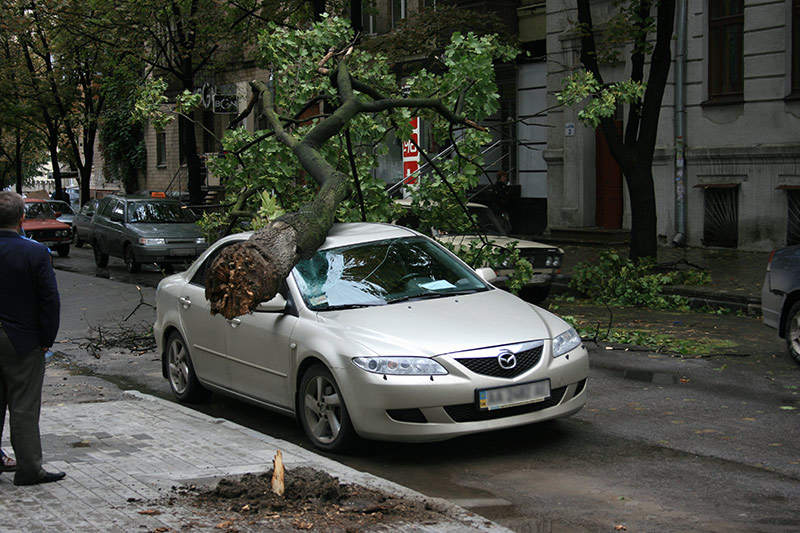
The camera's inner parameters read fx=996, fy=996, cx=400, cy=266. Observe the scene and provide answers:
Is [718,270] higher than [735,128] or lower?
lower

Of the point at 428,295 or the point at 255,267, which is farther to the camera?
the point at 428,295

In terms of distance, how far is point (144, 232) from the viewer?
2317cm

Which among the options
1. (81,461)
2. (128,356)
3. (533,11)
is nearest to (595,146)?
(533,11)

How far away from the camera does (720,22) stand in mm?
21625

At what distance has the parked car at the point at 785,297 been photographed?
985 cm

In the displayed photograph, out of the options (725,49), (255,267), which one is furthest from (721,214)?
(255,267)

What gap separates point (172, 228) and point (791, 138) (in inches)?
541

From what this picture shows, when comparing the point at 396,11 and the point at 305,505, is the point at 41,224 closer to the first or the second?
the point at 396,11

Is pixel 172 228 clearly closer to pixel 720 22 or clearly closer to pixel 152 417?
pixel 720 22

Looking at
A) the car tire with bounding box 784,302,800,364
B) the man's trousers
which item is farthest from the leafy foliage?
the man's trousers

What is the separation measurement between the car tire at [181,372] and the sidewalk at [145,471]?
55 centimetres

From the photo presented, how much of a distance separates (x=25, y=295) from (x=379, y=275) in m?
2.84

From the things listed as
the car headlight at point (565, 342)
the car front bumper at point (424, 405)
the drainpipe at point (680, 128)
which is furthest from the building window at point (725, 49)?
the car front bumper at point (424, 405)

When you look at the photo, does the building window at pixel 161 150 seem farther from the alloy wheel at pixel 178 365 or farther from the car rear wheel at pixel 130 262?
the alloy wheel at pixel 178 365
